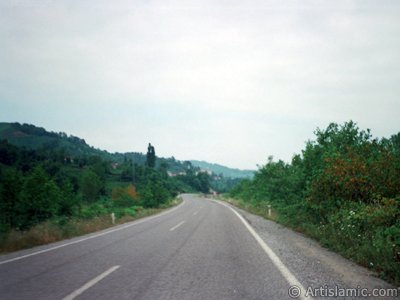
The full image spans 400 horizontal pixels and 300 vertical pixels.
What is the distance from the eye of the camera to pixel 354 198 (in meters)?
11.5

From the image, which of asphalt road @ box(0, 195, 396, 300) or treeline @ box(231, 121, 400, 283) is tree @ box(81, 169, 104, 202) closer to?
treeline @ box(231, 121, 400, 283)

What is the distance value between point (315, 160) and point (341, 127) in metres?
2.27

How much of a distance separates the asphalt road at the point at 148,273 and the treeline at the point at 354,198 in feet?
6.95

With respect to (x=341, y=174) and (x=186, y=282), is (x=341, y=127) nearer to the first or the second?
(x=341, y=174)

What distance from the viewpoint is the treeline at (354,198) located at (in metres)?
7.16

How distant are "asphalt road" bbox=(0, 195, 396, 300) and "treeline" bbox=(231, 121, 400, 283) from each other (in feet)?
6.95

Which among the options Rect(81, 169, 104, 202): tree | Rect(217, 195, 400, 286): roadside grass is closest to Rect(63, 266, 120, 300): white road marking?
Rect(217, 195, 400, 286): roadside grass

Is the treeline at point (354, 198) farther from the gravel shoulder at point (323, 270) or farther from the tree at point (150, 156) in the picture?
the tree at point (150, 156)

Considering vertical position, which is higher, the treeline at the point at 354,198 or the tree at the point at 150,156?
the tree at the point at 150,156

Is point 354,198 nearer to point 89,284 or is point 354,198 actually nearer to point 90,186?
point 89,284

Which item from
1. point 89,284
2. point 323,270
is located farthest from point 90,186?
point 323,270

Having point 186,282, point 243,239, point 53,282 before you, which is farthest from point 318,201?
point 53,282

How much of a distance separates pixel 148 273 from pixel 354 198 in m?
8.59

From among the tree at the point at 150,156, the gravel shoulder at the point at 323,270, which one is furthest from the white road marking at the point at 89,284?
the tree at the point at 150,156
